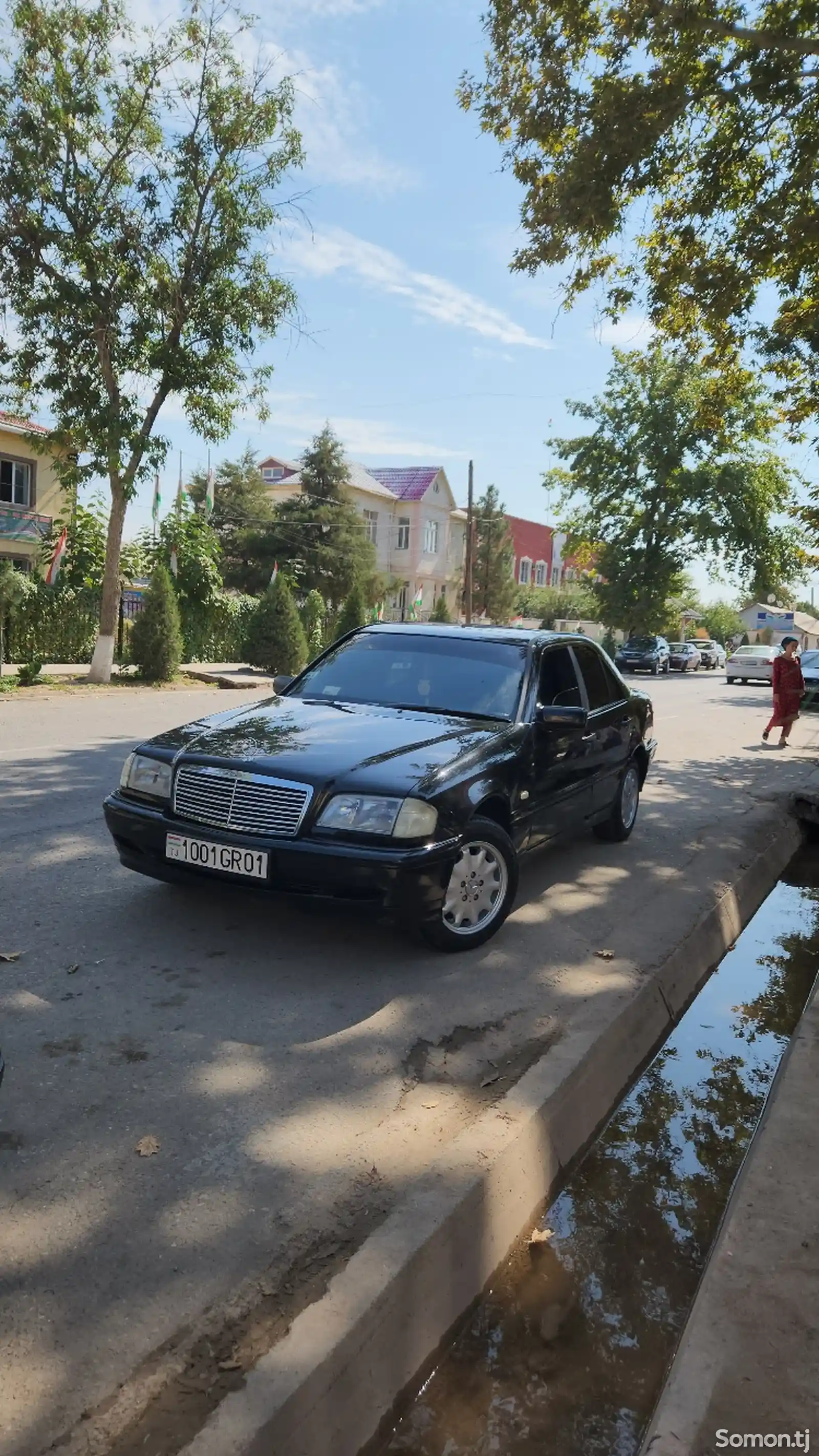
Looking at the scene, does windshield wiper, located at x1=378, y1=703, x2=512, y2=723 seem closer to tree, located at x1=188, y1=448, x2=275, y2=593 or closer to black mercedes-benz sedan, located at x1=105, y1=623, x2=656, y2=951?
black mercedes-benz sedan, located at x1=105, y1=623, x2=656, y2=951

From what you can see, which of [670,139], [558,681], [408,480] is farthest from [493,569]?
[558,681]

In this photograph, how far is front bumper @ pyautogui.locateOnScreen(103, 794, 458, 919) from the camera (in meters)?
4.38

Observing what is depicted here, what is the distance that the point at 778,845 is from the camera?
28.2ft

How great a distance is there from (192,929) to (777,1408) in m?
3.35

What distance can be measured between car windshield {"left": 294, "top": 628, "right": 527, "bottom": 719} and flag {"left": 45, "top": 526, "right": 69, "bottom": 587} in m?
18.2

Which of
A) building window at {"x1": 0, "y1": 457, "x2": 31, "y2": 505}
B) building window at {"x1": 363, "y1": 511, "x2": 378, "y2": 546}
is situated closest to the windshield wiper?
building window at {"x1": 0, "y1": 457, "x2": 31, "y2": 505}

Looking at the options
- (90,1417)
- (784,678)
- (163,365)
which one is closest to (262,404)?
(163,365)

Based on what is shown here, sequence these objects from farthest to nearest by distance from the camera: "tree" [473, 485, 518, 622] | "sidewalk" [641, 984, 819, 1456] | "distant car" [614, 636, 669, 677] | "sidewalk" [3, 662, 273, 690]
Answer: "tree" [473, 485, 518, 622] → "distant car" [614, 636, 669, 677] → "sidewalk" [3, 662, 273, 690] → "sidewalk" [641, 984, 819, 1456]

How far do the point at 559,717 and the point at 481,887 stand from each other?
3.77 ft

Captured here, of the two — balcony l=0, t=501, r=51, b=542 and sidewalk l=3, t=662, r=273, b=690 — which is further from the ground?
balcony l=0, t=501, r=51, b=542

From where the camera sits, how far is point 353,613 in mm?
32156

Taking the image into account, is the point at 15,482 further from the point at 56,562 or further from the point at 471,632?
the point at 471,632

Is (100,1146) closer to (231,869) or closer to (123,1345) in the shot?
(123,1345)

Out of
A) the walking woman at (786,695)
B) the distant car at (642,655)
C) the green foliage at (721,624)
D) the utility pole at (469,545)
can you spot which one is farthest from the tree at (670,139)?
the green foliage at (721,624)
